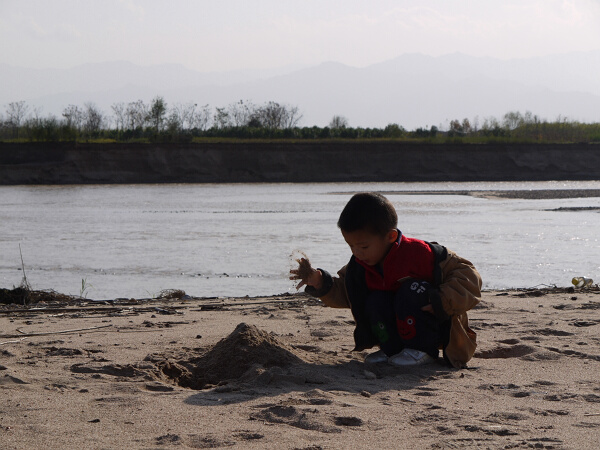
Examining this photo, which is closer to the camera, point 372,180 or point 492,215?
point 492,215

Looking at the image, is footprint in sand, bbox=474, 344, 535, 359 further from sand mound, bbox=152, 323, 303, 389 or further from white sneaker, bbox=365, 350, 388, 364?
sand mound, bbox=152, 323, 303, 389

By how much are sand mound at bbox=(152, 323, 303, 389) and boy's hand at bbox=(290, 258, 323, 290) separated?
371mm

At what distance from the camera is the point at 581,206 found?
24078 mm

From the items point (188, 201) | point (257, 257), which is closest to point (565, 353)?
point (257, 257)

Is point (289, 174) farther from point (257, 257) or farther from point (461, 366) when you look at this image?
point (461, 366)

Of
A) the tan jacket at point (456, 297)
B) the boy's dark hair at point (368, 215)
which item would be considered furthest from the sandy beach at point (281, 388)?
the boy's dark hair at point (368, 215)

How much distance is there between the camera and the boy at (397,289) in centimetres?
390

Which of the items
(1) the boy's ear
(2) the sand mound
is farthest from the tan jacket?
(2) the sand mound

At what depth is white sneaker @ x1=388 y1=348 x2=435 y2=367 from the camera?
4.14 meters

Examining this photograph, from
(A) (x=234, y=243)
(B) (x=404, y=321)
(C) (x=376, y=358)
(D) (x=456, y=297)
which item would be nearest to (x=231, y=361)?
(C) (x=376, y=358)

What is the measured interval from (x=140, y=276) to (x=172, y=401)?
6.68 meters

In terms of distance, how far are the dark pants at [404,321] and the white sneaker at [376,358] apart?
46mm

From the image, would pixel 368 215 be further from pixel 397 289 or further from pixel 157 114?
pixel 157 114

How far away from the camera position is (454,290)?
12.9 ft
